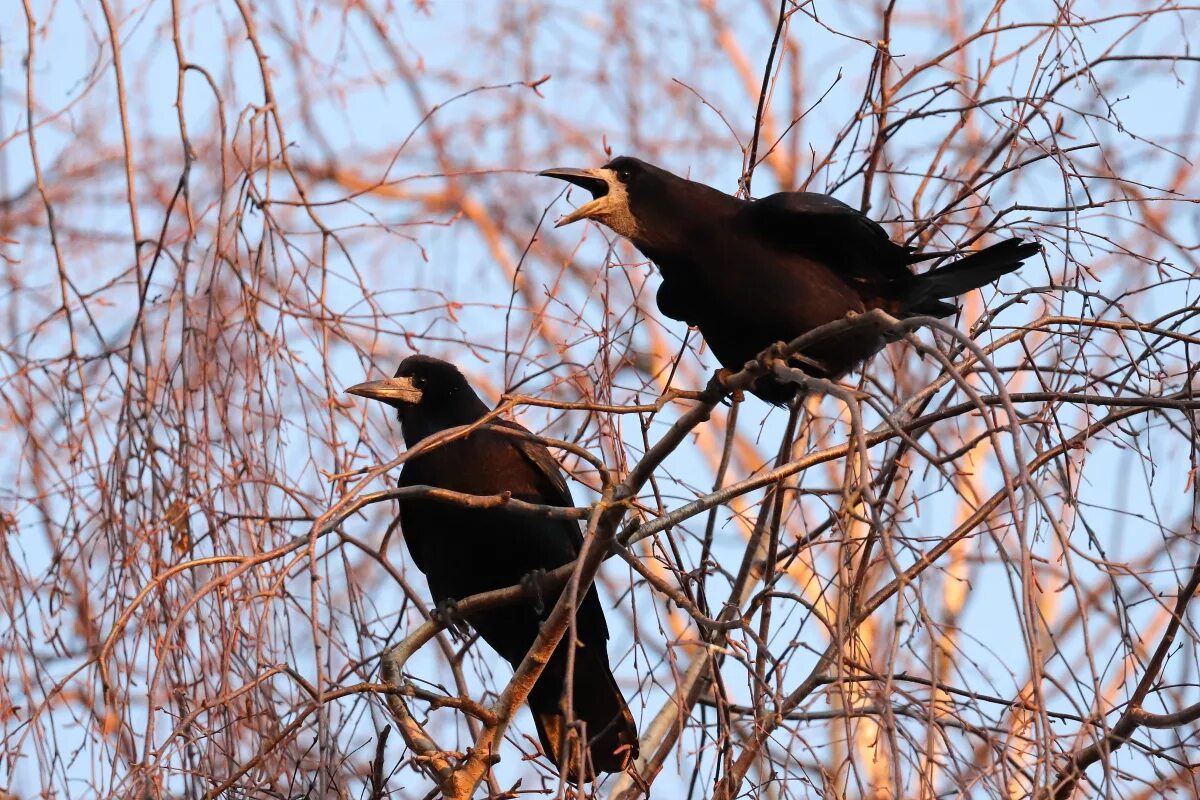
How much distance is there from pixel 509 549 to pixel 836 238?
Result: 4.77 feet

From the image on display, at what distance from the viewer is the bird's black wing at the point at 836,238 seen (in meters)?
4.48

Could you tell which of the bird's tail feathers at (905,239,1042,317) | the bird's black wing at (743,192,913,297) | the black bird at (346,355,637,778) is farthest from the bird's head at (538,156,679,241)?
the bird's tail feathers at (905,239,1042,317)

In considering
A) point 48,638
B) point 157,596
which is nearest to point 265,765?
point 157,596

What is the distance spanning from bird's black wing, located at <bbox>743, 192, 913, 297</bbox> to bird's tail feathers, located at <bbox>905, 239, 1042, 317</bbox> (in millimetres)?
68

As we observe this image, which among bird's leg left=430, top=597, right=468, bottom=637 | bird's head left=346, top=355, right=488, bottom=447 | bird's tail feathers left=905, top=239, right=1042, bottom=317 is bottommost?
bird's leg left=430, top=597, right=468, bottom=637

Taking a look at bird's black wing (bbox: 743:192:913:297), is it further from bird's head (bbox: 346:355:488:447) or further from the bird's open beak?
bird's head (bbox: 346:355:488:447)

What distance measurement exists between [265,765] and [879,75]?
9.58ft

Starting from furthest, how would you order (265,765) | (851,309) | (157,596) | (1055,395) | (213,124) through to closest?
(213,124), (851,309), (157,596), (265,765), (1055,395)

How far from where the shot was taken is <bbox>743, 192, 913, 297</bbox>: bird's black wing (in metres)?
Result: 4.48

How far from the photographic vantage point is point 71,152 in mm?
7188

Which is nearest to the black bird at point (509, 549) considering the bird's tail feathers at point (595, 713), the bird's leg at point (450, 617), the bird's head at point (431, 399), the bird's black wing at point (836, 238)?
the bird's tail feathers at point (595, 713)

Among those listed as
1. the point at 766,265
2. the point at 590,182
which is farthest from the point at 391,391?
the point at 766,265

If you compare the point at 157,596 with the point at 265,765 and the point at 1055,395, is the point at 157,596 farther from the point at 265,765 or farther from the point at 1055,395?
the point at 1055,395

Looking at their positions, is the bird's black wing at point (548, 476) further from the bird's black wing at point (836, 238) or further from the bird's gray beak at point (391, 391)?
the bird's black wing at point (836, 238)
